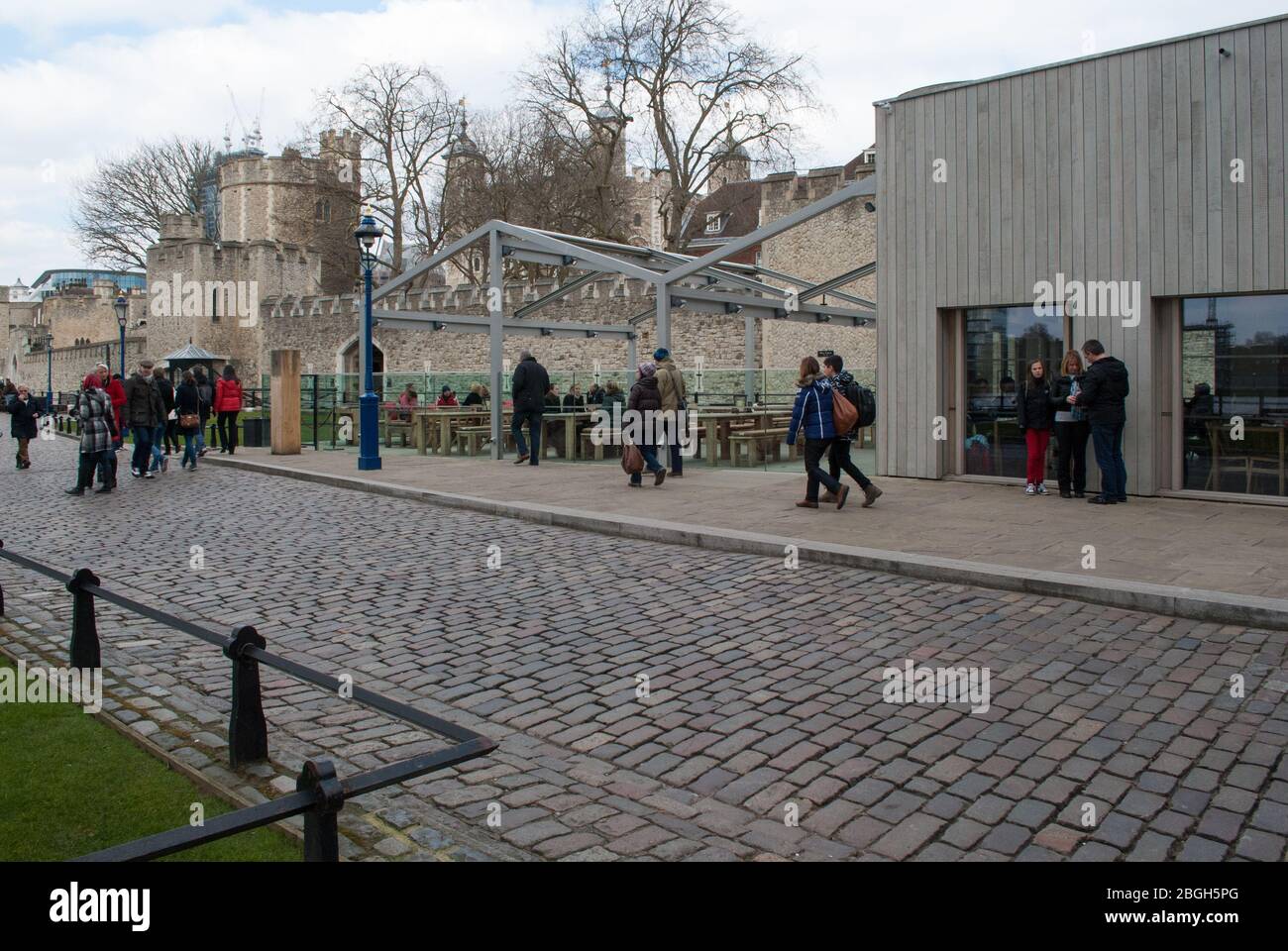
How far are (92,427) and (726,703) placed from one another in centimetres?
1171

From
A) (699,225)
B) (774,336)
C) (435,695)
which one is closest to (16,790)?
(435,695)

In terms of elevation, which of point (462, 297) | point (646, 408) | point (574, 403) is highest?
point (462, 297)

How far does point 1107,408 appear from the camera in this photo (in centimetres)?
1088

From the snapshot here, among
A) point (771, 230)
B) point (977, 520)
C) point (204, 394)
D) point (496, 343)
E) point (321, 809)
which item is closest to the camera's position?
point (321, 809)

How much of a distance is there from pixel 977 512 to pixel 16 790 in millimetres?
8671

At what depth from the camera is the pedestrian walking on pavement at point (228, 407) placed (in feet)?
66.7

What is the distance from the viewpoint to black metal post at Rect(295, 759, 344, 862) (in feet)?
9.37

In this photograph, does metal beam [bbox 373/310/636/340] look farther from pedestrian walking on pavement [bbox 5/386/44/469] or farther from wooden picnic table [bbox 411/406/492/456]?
pedestrian walking on pavement [bbox 5/386/44/469]

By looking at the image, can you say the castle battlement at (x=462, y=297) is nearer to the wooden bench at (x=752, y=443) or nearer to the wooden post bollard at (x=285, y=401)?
the wooden post bollard at (x=285, y=401)

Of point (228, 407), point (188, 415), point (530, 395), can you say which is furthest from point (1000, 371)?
point (228, 407)

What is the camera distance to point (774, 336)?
3603cm

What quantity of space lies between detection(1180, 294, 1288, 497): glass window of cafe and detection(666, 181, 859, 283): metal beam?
4.08 m

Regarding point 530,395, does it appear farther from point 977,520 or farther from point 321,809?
point 321,809

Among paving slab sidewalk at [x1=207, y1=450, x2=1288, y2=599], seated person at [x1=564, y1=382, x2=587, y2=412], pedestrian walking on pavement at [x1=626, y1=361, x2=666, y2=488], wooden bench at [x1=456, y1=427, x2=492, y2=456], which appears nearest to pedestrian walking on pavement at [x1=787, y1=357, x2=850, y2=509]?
paving slab sidewalk at [x1=207, y1=450, x2=1288, y2=599]
